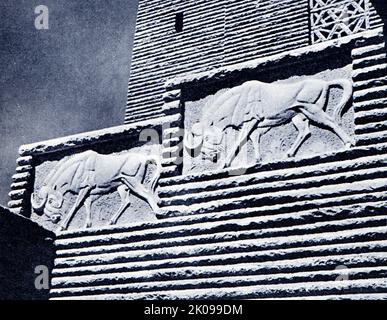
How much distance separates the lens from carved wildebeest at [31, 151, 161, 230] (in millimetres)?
8773

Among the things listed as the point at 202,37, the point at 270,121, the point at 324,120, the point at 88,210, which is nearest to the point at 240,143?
the point at 270,121

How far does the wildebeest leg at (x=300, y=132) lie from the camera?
24.7ft

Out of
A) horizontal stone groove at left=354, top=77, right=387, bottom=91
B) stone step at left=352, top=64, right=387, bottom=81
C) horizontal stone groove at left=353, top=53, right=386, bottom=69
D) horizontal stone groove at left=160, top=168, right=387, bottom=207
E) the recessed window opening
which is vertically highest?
the recessed window opening

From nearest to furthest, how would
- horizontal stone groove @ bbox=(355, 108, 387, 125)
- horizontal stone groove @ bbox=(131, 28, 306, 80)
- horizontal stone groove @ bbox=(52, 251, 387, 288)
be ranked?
1. horizontal stone groove @ bbox=(52, 251, 387, 288)
2. horizontal stone groove @ bbox=(355, 108, 387, 125)
3. horizontal stone groove @ bbox=(131, 28, 306, 80)

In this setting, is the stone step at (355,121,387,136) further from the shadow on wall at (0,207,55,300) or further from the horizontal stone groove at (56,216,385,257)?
the shadow on wall at (0,207,55,300)

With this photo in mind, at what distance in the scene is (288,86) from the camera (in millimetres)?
7910

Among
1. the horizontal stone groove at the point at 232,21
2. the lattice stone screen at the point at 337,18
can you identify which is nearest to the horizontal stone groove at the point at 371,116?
the lattice stone screen at the point at 337,18

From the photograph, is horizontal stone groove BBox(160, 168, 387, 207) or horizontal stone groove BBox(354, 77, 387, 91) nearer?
horizontal stone groove BBox(160, 168, 387, 207)

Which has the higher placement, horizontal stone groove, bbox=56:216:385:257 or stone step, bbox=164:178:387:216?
stone step, bbox=164:178:387:216

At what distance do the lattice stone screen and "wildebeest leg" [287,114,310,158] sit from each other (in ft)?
17.7

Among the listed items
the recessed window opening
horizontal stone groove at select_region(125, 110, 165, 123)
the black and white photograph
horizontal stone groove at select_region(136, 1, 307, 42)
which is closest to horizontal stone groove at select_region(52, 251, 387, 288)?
the black and white photograph

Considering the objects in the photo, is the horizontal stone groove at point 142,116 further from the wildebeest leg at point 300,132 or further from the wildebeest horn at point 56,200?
the wildebeest leg at point 300,132

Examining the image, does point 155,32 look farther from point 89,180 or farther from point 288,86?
point 288,86
